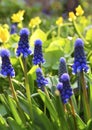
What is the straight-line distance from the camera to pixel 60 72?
78.9 inches

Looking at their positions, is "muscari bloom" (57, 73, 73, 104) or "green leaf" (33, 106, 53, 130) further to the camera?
"green leaf" (33, 106, 53, 130)

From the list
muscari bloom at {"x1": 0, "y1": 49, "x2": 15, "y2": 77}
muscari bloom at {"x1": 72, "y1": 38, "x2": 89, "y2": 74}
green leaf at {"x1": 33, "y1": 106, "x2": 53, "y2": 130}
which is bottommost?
green leaf at {"x1": 33, "y1": 106, "x2": 53, "y2": 130}

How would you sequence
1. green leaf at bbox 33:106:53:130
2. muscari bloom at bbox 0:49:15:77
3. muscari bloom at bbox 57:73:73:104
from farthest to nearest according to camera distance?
green leaf at bbox 33:106:53:130 < muscari bloom at bbox 0:49:15:77 < muscari bloom at bbox 57:73:73:104

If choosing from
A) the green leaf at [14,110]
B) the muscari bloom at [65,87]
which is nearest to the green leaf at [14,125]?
the green leaf at [14,110]

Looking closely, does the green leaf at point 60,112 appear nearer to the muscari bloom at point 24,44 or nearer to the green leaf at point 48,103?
the green leaf at point 48,103

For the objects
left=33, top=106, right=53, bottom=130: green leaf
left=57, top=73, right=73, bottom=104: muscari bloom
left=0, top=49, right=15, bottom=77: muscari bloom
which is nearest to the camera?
left=57, top=73, right=73, bottom=104: muscari bloom

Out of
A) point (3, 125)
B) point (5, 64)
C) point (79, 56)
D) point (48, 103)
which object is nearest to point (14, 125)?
point (3, 125)

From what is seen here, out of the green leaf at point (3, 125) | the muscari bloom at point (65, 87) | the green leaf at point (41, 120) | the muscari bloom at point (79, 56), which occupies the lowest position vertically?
the green leaf at point (41, 120)

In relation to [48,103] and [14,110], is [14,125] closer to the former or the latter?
[14,110]

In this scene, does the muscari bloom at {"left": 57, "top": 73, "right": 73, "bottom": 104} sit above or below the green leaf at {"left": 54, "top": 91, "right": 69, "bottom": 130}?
above

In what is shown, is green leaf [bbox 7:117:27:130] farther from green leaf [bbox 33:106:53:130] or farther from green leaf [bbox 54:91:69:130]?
green leaf [bbox 54:91:69:130]

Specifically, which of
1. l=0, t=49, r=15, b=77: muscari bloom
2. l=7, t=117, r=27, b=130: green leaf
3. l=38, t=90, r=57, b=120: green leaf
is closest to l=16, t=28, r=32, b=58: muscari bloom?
l=0, t=49, r=15, b=77: muscari bloom

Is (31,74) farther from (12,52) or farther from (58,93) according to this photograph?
(58,93)

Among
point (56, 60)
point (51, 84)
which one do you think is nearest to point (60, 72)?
point (51, 84)
